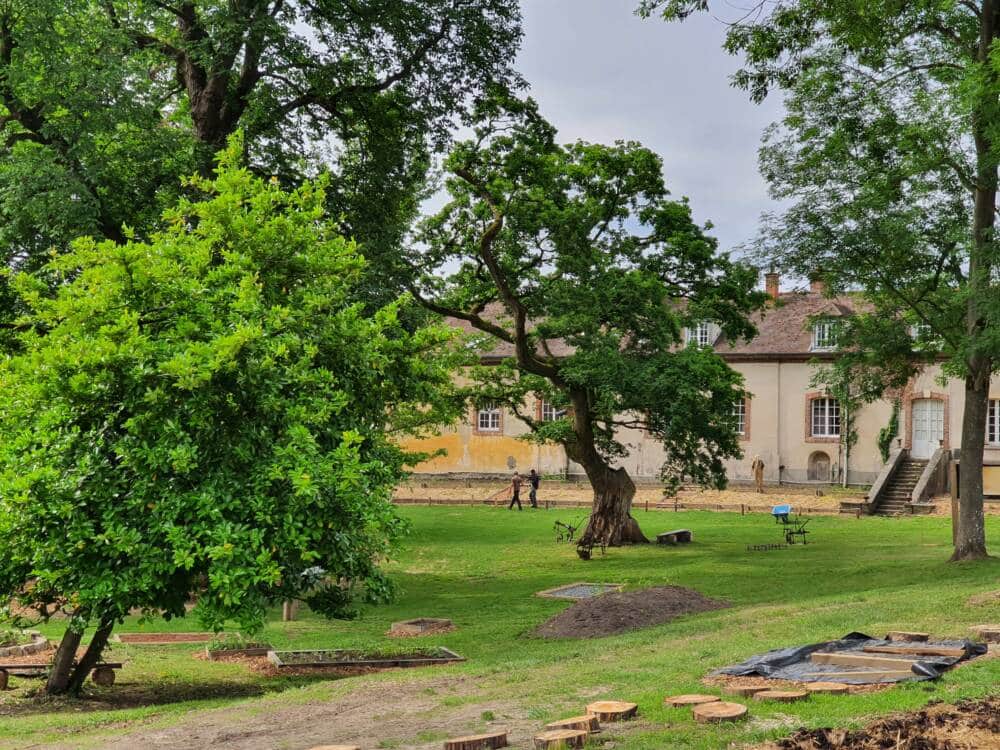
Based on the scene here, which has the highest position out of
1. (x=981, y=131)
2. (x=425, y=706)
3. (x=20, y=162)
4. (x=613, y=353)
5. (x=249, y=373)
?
(x=981, y=131)

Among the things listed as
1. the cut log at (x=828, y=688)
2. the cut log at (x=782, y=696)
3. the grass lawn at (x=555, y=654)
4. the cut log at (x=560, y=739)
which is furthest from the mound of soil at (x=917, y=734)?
the cut log at (x=560, y=739)

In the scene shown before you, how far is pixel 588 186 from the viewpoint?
27.3 m

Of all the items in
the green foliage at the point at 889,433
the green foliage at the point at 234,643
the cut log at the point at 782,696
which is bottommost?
the green foliage at the point at 234,643

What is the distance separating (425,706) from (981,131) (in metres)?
15.2

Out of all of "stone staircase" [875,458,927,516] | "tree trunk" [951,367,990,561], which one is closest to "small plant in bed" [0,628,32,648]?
"tree trunk" [951,367,990,561]

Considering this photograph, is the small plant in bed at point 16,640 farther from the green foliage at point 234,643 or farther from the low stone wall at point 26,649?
the green foliage at point 234,643

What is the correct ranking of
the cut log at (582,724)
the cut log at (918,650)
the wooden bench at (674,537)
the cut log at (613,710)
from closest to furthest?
the cut log at (582,724)
the cut log at (613,710)
the cut log at (918,650)
the wooden bench at (674,537)

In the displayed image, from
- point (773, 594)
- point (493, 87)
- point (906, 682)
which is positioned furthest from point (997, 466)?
point (906, 682)

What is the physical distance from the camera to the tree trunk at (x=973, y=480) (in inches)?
834

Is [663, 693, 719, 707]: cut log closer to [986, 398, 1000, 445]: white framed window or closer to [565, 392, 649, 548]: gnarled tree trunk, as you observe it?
[565, 392, 649, 548]: gnarled tree trunk

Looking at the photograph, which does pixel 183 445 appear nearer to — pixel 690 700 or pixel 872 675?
pixel 690 700

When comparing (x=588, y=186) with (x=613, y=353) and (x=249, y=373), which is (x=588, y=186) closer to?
(x=613, y=353)

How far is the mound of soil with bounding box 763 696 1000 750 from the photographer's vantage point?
23.6 ft

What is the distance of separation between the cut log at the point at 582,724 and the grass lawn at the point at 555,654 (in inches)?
6.2
